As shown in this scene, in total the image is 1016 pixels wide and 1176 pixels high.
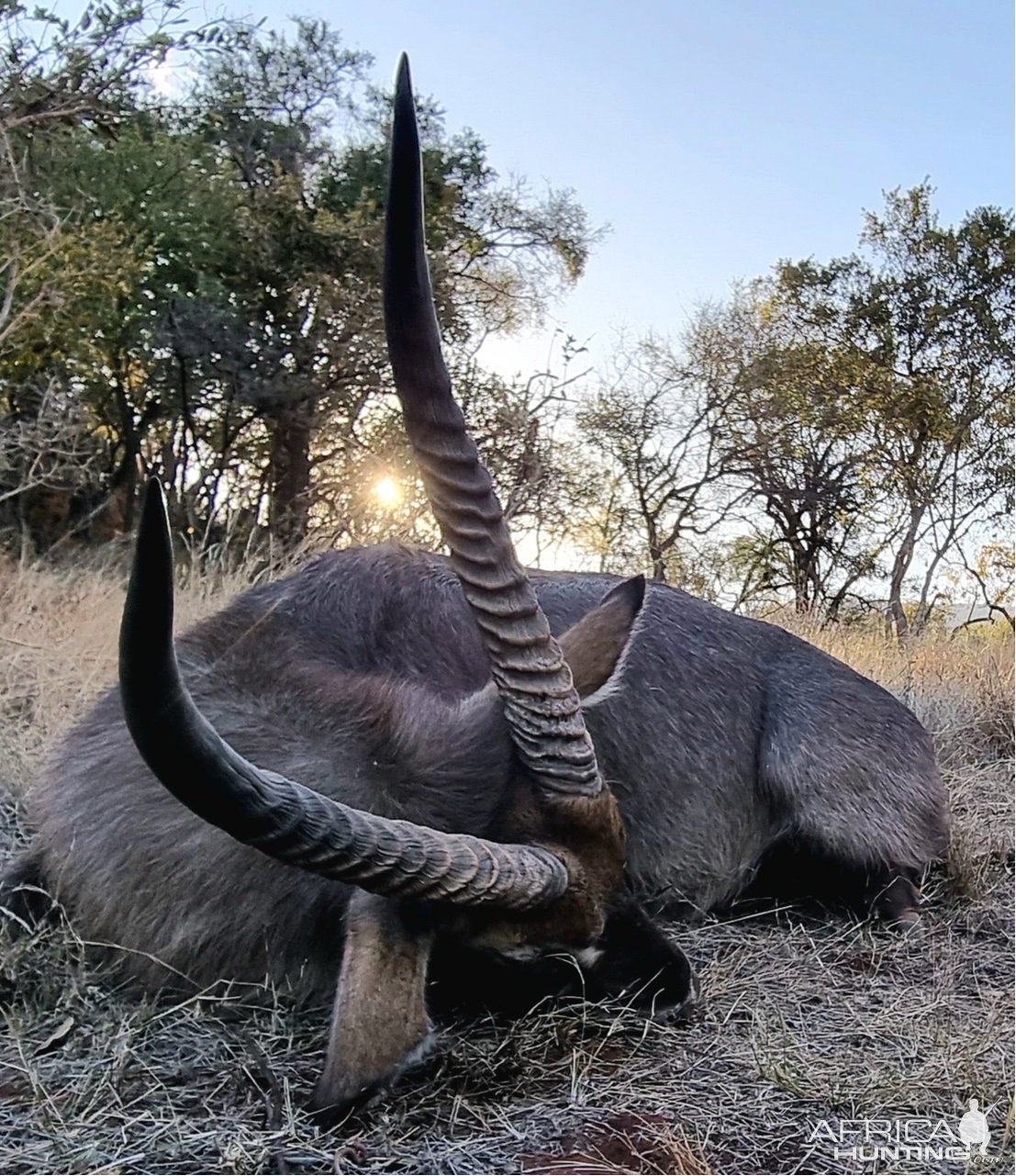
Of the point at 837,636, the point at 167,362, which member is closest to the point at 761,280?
the point at 837,636

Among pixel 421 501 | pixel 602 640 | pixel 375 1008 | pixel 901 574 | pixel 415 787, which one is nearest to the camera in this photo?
pixel 375 1008

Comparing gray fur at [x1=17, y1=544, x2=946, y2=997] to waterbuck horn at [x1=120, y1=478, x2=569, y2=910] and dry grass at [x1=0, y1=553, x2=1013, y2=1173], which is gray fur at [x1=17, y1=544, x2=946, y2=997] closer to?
dry grass at [x1=0, y1=553, x2=1013, y2=1173]

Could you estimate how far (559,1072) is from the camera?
2.12 m

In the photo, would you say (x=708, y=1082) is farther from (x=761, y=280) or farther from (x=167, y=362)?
(x=761, y=280)

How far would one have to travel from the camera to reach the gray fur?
225 cm

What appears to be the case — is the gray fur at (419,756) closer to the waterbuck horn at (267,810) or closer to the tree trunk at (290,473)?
the waterbuck horn at (267,810)

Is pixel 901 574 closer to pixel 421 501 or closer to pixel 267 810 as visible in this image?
pixel 421 501

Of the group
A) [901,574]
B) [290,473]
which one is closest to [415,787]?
[290,473]

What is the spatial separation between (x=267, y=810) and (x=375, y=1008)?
45cm

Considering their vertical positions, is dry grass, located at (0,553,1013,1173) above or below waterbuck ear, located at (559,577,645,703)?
below

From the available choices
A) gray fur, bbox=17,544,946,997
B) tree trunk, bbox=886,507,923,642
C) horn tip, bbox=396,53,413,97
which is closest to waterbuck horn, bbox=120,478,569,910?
gray fur, bbox=17,544,946,997

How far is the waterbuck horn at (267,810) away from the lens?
1334 mm

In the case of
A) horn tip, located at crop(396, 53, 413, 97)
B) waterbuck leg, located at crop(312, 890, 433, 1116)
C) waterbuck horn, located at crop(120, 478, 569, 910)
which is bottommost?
waterbuck leg, located at crop(312, 890, 433, 1116)

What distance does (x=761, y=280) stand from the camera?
1255cm
